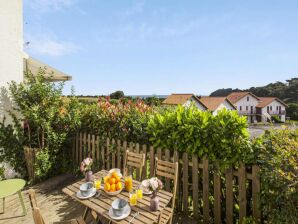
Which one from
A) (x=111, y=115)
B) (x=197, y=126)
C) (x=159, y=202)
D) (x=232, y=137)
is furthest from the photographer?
(x=111, y=115)

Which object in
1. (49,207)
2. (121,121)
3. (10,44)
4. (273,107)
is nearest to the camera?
(49,207)

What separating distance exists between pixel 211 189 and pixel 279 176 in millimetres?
1357

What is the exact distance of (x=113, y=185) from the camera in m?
3.13

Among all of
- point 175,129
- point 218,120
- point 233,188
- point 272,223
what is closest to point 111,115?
point 175,129

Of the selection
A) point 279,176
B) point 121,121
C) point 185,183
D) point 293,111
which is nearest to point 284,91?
point 293,111

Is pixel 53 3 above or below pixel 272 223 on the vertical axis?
above

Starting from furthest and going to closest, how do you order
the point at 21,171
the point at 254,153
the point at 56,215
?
the point at 21,171 < the point at 56,215 < the point at 254,153

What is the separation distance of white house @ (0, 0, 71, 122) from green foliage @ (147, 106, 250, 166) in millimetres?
4013

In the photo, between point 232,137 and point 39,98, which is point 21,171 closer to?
point 39,98

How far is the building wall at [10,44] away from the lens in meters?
5.59

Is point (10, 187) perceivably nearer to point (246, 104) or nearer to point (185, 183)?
point (185, 183)

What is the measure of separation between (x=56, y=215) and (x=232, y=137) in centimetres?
369

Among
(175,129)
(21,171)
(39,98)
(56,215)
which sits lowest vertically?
(56,215)

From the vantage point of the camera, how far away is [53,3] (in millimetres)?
5906
